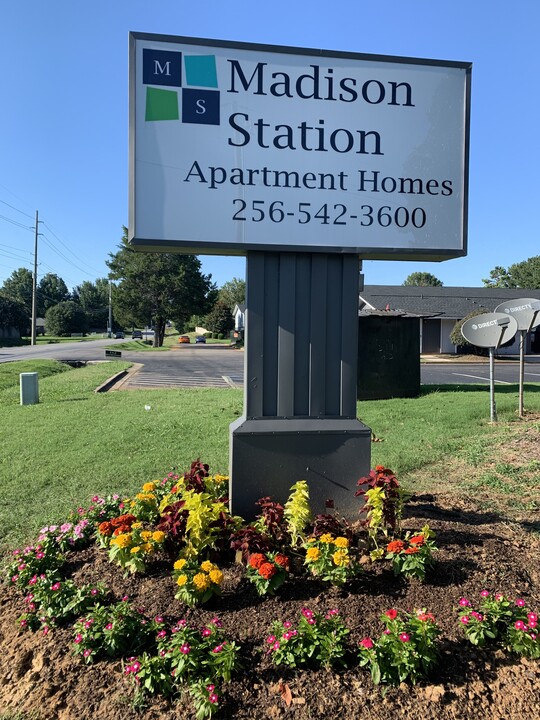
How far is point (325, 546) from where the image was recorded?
2.80m

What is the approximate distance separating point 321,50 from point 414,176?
42.0 inches

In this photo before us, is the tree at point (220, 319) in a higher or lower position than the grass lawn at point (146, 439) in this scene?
higher

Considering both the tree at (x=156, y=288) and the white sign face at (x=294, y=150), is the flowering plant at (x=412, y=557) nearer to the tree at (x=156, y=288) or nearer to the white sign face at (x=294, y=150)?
the white sign face at (x=294, y=150)

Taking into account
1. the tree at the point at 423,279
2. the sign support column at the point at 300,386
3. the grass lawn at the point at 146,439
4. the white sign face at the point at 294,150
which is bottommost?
the grass lawn at the point at 146,439

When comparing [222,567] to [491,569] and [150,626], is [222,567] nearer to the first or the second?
[150,626]

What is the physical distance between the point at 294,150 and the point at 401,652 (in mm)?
3012

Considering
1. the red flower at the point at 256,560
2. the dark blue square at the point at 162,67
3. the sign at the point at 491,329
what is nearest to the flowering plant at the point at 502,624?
the red flower at the point at 256,560

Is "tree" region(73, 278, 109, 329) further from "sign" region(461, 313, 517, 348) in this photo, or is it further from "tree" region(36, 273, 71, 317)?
"sign" region(461, 313, 517, 348)

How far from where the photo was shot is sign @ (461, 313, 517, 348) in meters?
8.76

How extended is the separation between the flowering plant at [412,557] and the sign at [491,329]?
6.52 m

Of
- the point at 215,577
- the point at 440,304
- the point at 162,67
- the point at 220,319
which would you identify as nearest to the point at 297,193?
the point at 162,67

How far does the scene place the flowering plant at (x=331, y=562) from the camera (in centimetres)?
269

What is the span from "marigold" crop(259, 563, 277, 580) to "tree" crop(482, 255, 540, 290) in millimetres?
82629

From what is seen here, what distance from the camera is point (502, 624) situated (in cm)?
→ 243
